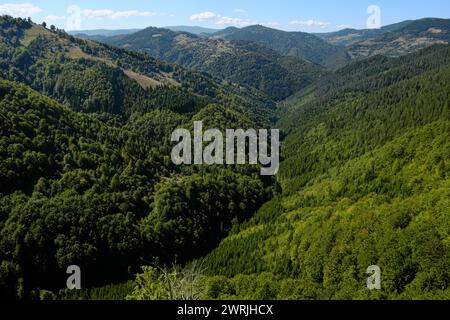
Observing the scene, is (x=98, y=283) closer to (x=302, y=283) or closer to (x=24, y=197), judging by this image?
(x=24, y=197)

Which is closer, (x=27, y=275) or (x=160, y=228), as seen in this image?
(x=27, y=275)

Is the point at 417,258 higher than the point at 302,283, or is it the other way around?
the point at 417,258

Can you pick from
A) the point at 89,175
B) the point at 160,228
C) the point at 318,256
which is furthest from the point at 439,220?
the point at 89,175
